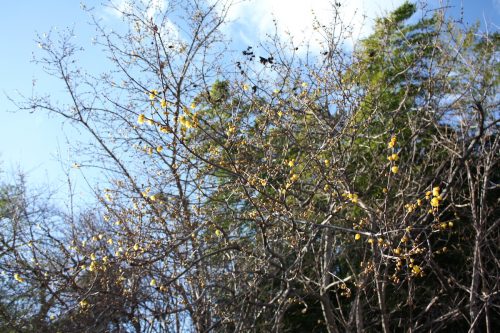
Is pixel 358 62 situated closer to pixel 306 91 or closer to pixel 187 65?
pixel 306 91

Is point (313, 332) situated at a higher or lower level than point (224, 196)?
lower

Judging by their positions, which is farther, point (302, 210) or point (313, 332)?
point (313, 332)

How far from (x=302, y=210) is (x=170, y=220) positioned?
1.42 meters

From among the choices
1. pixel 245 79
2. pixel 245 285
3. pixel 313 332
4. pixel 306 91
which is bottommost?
pixel 313 332

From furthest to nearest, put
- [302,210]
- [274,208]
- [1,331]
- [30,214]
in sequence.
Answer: [30,214]
[1,331]
[302,210]
[274,208]

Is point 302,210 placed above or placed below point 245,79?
below

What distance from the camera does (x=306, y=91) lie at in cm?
480

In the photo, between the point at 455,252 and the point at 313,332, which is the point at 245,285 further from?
the point at 455,252

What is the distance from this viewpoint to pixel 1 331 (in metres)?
6.60

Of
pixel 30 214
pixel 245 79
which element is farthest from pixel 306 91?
pixel 30 214

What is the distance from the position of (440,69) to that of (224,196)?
9.34 ft

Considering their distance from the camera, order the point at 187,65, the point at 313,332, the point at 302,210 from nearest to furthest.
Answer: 1. the point at 302,210
2. the point at 187,65
3. the point at 313,332

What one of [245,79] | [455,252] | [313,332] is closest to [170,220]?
[245,79]

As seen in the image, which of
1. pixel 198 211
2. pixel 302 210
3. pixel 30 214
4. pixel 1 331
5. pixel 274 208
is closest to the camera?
pixel 274 208
